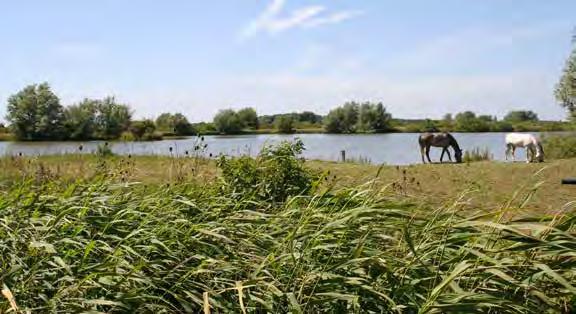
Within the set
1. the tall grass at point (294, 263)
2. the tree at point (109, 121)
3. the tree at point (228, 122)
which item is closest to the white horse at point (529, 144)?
the tall grass at point (294, 263)

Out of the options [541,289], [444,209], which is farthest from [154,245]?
[541,289]

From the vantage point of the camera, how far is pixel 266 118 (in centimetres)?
6719

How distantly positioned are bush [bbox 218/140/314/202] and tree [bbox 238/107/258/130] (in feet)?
175

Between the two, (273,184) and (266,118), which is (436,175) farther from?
(266,118)

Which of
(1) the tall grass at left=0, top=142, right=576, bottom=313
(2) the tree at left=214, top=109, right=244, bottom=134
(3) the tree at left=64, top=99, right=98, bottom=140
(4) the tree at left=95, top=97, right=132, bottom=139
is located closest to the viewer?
(1) the tall grass at left=0, top=142, right=576, bottom=313

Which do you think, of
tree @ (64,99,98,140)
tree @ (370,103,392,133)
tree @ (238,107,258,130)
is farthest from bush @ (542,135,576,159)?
tree @ (238,107,258,130)

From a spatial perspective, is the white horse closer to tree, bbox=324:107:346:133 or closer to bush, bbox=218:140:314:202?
bush, bbox=218:140:314:202

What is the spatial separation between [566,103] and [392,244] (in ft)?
86.4

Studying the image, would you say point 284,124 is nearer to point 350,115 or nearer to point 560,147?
point 350,115

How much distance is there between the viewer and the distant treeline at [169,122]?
36.8 m

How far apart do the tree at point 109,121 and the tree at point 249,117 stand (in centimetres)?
2021

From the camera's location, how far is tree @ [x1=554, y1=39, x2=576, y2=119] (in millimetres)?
25441

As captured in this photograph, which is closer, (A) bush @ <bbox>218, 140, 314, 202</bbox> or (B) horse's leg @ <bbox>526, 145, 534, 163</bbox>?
(A) bush @ <bbox>218, 140, 314, 202</bbox>

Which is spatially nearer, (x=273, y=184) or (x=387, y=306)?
(x=387, y=306)
